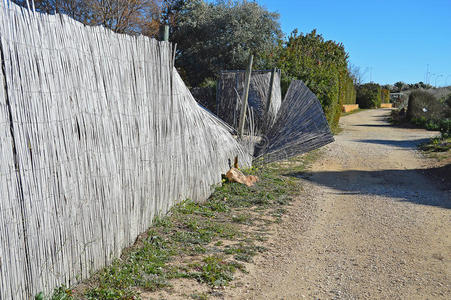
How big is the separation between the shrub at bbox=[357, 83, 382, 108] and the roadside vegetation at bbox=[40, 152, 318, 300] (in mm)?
35296

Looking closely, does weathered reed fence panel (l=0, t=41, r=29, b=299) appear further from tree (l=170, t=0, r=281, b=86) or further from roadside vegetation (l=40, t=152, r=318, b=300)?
tree (l=170, t=0, r=281, b=86)

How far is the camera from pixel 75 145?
134 inches

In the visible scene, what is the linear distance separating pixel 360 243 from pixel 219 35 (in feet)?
49.7

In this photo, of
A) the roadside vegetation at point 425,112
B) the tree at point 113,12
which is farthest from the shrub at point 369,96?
the tree at point 113,12

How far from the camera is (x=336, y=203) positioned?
696cm

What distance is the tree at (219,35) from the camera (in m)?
18.7

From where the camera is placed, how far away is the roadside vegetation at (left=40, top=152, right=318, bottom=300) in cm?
360

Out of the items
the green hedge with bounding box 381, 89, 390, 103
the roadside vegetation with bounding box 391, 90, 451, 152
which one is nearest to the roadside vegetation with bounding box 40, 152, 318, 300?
the roadside vegetation with bounding box 391, 90, 451, 152

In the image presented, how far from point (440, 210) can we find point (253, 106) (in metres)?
4.58

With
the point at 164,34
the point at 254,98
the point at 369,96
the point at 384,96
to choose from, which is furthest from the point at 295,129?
the point at 384,96

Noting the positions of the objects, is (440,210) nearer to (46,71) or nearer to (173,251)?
(173,251)

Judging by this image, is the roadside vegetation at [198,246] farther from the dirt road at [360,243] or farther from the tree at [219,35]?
the tree at [219,35]

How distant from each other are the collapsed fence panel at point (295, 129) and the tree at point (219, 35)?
9197 mm

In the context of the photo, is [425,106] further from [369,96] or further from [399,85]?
[399,85]
